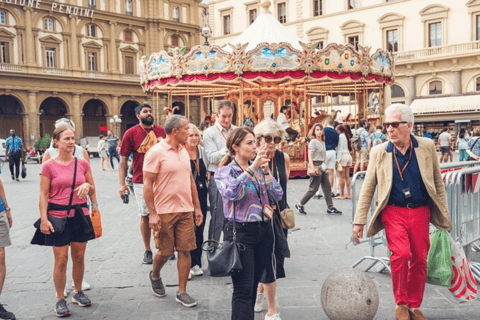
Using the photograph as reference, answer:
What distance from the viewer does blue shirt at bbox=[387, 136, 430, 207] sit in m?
3.75

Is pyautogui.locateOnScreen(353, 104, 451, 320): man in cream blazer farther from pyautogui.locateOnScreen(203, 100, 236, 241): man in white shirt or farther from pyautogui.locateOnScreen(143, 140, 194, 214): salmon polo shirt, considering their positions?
pyautogui.locateOnScreen(203, 100, 236, 241): man in white shirt

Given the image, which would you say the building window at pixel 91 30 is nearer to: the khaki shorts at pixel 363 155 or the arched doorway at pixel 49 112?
the arched doorway at pixel 49 112

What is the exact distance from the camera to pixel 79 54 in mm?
40031

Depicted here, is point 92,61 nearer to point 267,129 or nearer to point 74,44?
point 74,44

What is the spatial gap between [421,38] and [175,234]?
32.6 metres

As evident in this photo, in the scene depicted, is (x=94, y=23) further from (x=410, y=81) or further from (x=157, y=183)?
(x=157, y=183)

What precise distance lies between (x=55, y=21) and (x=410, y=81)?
2705 centimetres

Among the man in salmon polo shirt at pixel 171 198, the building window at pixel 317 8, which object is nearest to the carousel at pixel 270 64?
the man in salmon polo shirt at pixel 171 198

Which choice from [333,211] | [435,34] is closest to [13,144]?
[333,211]

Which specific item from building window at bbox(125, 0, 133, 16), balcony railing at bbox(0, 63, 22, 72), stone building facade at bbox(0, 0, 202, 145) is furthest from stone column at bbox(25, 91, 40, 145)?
building window at bbox(125, 0, 133, 16)

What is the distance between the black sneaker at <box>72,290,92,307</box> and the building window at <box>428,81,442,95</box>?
107 ft

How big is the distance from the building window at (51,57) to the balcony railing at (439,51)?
1004 inches

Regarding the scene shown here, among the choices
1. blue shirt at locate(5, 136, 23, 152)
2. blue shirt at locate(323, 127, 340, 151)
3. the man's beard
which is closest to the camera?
the man's beard

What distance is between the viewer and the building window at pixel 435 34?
32.4 meters
